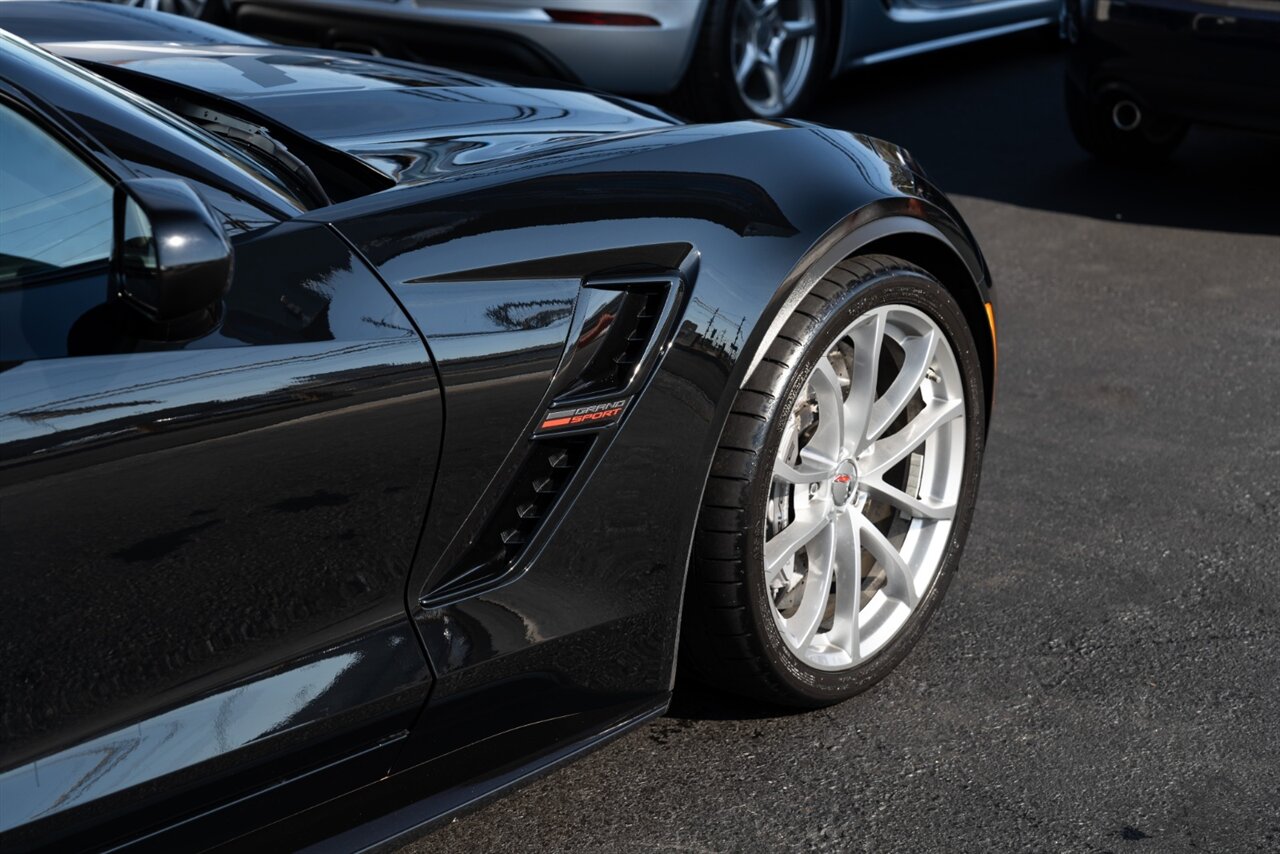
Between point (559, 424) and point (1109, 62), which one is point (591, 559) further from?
point (1109, 62)

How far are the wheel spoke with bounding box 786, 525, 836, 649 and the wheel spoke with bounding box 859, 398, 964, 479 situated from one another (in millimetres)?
150

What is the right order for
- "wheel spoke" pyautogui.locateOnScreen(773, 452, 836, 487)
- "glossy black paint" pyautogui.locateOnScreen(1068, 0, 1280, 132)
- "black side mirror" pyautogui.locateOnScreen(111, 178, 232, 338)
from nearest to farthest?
"black side mirror" pyautogui.locateOnScreen(111, 178, 232, 338), "wheel spoke" pyautogui.locateOnScreen(773, 452, 836, 487), "glossy black paint" pyautogui.locateOnScreen(1068, 0, 1280, 132)

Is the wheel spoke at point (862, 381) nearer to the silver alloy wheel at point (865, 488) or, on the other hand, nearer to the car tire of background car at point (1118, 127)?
the silver alloy wheel at point (865, 488)

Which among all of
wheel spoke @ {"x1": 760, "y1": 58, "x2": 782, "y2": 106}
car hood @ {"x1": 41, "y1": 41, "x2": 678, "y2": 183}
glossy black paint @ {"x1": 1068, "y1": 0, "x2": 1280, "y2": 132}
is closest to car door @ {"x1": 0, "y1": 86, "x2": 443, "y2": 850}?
car hood @ {"x1": 41, "y1": 41, "x2": 678, "y2": 183}

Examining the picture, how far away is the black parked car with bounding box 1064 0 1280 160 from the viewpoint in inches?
200

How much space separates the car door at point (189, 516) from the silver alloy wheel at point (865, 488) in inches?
31.8

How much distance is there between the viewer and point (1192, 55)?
520cm

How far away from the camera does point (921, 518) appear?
295 cm

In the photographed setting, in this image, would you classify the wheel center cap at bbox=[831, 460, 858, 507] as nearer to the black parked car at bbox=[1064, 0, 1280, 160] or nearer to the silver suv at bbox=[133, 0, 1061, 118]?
the black parked car at bbox=[1064, 0, 1280, 160]

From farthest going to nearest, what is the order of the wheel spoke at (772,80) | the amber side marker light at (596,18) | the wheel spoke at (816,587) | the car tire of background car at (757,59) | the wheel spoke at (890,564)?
the wheel spoke at (772,80), the car tire of background car at (757,59), the amber side marker light at (596,18), the wheel spoke at (890,564), the wheel spoke at (816,587)

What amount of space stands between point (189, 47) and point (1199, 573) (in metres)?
2.25

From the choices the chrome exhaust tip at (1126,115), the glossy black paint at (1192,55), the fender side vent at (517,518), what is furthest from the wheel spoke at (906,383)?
the chrome exhaust tip at (1126,115)

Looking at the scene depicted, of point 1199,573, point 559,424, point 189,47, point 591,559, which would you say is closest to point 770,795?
point 591,559

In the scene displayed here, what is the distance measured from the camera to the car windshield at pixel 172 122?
1.98 meters
